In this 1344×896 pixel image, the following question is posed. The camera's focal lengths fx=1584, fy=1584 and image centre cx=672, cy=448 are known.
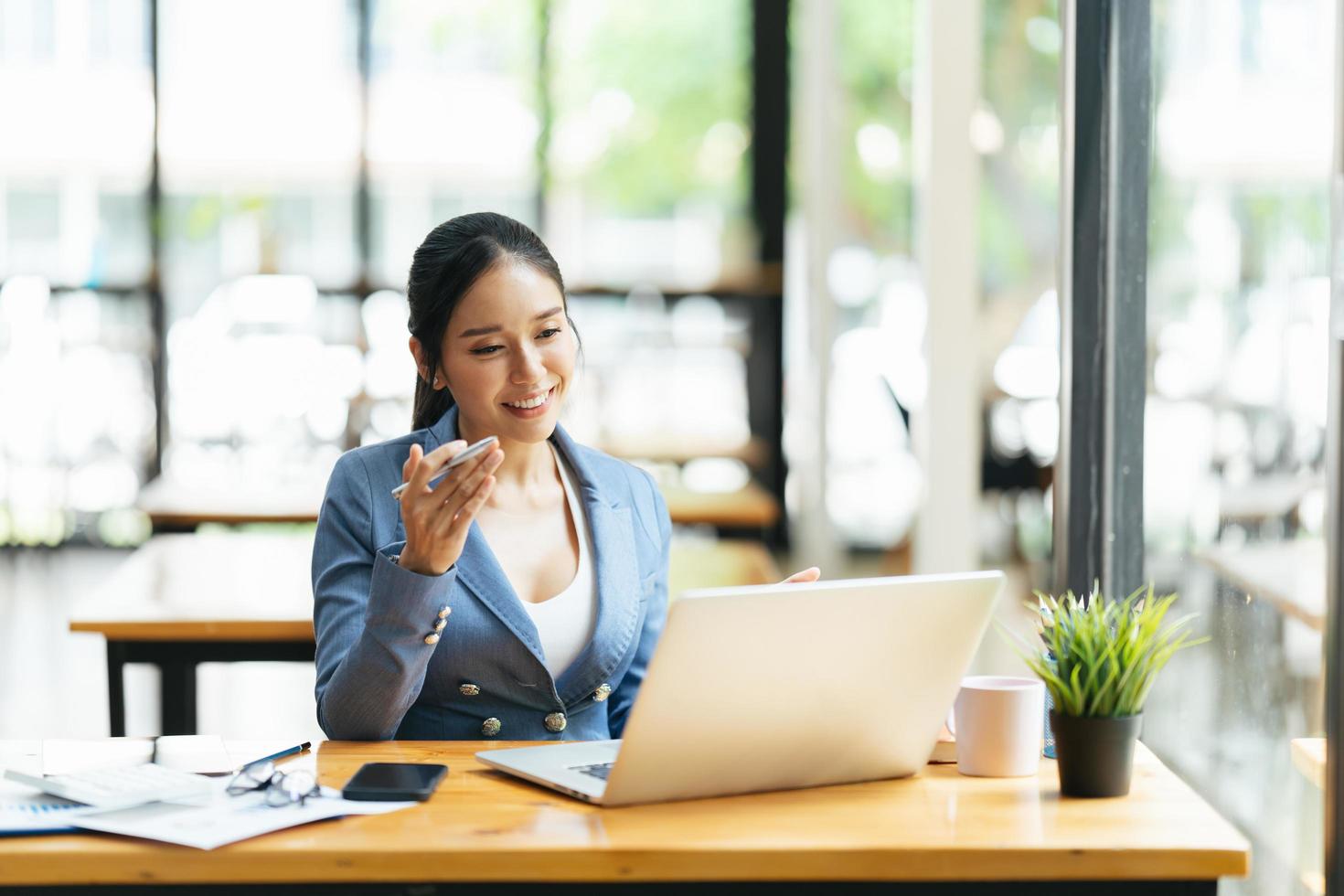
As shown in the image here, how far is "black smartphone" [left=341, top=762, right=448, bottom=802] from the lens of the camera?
4.76 ft

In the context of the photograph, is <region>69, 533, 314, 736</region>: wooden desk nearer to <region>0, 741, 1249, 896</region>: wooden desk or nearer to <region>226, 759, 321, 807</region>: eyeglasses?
<region>226, 759, 321, 807</region>: eyeglasses

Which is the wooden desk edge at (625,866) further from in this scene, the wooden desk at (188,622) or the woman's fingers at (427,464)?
the wooden desk at (188,622)

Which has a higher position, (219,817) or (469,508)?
(469,508)

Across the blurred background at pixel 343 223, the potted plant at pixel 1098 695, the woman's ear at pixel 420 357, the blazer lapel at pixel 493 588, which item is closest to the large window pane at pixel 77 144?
the blurred background at pixel 343 223

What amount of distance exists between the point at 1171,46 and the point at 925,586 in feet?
3.65

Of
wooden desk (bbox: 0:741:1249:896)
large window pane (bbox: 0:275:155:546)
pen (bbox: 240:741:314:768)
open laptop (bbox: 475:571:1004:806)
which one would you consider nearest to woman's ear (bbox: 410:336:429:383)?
pen (bbox: 240:741:314:768)

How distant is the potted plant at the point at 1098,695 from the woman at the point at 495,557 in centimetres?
33

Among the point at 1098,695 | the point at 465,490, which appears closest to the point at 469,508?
the point at 465,490

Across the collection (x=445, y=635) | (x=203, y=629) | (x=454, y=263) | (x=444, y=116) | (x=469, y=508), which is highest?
(x=444, y=116)

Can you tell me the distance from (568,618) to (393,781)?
52 centimetres

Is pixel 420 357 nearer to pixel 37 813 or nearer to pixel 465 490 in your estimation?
pixel 465 490

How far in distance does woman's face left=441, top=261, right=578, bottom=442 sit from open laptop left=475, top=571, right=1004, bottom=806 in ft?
1.82

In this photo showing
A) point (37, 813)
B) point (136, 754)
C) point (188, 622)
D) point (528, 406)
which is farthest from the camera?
point (188, 622)

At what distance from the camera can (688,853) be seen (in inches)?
51.4
